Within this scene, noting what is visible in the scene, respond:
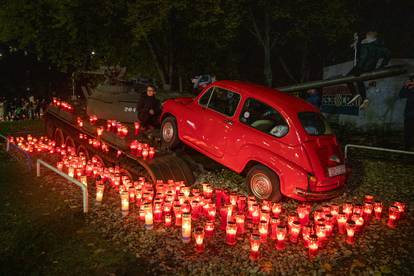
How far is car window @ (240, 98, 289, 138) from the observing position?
7750 mm

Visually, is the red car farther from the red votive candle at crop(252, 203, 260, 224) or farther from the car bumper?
the red votive candle at crop(252, 203, 260, 224)

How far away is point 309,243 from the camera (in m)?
5.98

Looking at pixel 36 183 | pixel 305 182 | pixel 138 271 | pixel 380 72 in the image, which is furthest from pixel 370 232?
pixel 36 183

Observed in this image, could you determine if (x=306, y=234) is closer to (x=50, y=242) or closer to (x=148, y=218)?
(x=148, y=218)

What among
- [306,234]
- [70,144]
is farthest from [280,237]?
[70,144]

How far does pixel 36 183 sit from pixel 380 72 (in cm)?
1123

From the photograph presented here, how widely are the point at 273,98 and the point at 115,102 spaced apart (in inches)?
227

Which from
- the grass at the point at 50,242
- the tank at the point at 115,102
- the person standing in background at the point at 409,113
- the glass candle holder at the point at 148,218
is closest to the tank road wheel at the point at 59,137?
the tank at the point at 115,102

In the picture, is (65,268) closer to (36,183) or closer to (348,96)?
(36,183)

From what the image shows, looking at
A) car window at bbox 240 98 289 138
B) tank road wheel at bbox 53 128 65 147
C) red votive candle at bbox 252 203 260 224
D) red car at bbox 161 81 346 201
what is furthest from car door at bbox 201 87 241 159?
tank road wheel at bbox 53 128 65 147

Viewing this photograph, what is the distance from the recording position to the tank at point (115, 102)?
38.3 feet

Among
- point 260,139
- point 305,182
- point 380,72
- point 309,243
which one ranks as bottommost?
point 309,243

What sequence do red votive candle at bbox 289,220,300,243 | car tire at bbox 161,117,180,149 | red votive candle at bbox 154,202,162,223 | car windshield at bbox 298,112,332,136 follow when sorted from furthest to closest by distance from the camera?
car tire at bbox 161,117,180,149
car windshield at bbox 298,112,332,136
red votive candle at bbox 154,202,162,223
red votive candle at bbox 289,220,300,243

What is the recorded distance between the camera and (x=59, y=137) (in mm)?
13891
